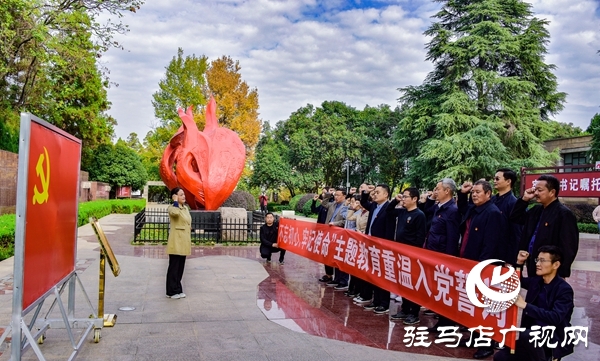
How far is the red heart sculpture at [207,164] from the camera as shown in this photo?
15391 millimetres

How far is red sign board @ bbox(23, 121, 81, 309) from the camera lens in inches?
133

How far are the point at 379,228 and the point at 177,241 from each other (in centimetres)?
281

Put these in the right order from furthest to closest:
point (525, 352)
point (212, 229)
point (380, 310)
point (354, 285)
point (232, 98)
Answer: point (232, 98) → point (212, 229) → point (354, 285) → point (380, 310) → point (525, 352)

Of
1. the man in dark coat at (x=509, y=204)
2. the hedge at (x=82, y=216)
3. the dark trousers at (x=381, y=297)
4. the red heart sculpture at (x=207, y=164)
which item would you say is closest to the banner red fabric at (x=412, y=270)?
the dark trousers at (x=381, y=297)

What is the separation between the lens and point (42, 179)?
3646 millimetres

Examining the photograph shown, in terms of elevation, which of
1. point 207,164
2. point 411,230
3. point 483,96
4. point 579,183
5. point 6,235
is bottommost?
point 6,235

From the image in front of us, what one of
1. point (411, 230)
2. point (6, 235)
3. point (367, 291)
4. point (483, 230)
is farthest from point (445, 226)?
point (6, 235)

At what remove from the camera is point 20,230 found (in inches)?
126

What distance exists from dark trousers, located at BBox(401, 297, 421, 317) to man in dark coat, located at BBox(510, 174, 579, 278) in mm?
1671

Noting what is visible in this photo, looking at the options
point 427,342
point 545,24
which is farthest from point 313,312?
point 545,24

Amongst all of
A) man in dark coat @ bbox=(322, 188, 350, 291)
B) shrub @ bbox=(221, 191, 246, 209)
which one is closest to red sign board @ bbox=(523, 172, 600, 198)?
man in dark coat @ bbox=(322, 188, 350, 291)

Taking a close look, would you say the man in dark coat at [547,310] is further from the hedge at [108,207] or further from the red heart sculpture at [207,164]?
the hedge at [108,207]

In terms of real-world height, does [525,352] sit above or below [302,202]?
below

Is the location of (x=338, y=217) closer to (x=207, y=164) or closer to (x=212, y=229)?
(x=212, y=229)
